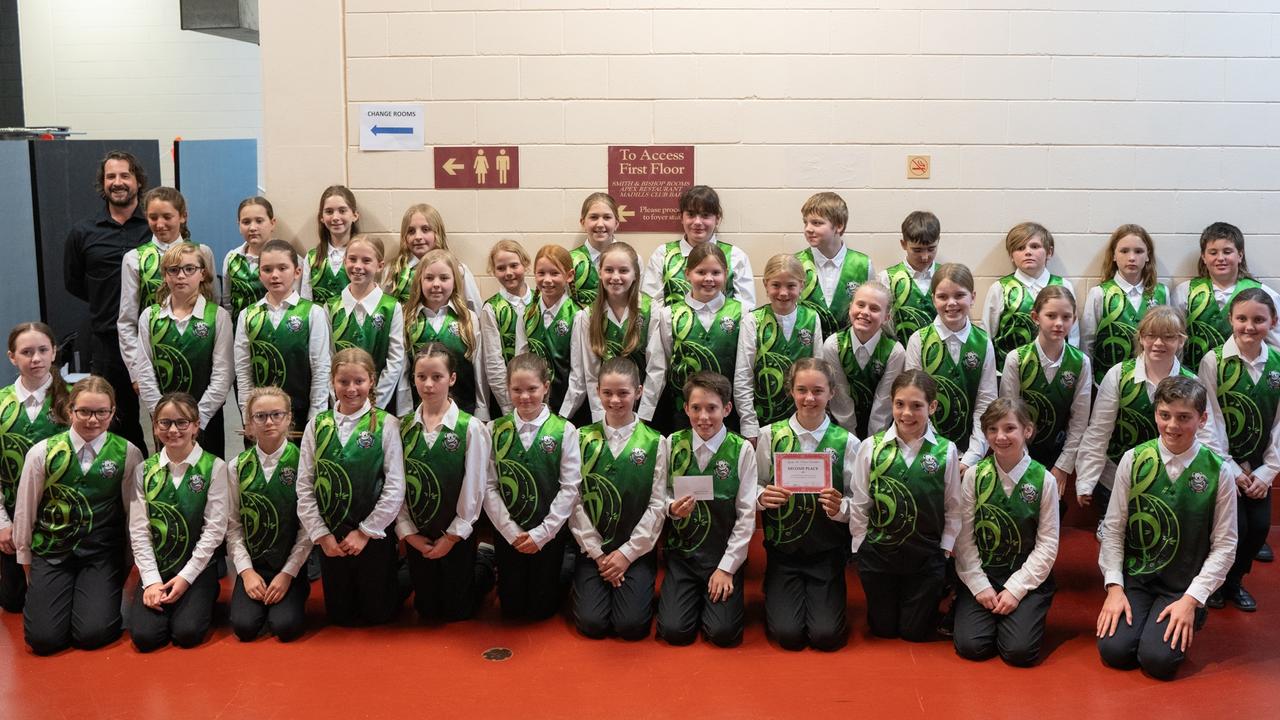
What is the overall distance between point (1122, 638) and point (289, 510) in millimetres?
3281

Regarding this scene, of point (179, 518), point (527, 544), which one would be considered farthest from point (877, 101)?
point (179, 518)

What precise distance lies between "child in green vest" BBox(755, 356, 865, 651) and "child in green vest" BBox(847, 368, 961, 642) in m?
0.10

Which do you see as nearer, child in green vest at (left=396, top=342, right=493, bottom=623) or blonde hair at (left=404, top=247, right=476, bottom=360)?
child in green vest at (left=396, top=342, right=493, bottom=623)

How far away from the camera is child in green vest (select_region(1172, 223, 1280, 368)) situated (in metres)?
5.70

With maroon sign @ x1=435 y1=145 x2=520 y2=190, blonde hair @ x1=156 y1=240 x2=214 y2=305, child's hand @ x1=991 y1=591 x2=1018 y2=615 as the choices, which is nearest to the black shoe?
child's hand @ x1=991 y1=591 x2=1018 y2=615

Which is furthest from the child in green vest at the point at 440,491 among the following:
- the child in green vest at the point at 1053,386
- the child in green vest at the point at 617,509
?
the child in green vest at the point at 1053,386

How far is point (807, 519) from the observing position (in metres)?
4.57

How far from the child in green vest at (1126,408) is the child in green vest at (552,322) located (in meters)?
2.38

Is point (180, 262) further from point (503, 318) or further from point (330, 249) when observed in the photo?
point (503, 318)

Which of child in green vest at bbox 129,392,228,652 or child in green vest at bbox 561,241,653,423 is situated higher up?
child in green vest at bbox 561,241,653,423

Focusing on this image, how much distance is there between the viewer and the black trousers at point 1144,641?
160 inches

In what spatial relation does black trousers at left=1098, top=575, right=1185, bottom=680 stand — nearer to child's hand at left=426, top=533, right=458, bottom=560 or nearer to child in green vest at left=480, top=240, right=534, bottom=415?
child's hand at left=426, top=533, right=458, bottom=560

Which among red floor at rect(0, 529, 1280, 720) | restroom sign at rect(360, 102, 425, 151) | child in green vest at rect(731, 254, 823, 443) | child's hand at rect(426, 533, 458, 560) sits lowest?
red floor at rect(0, 529, 1280, 720)

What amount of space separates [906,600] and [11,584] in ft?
12.3
